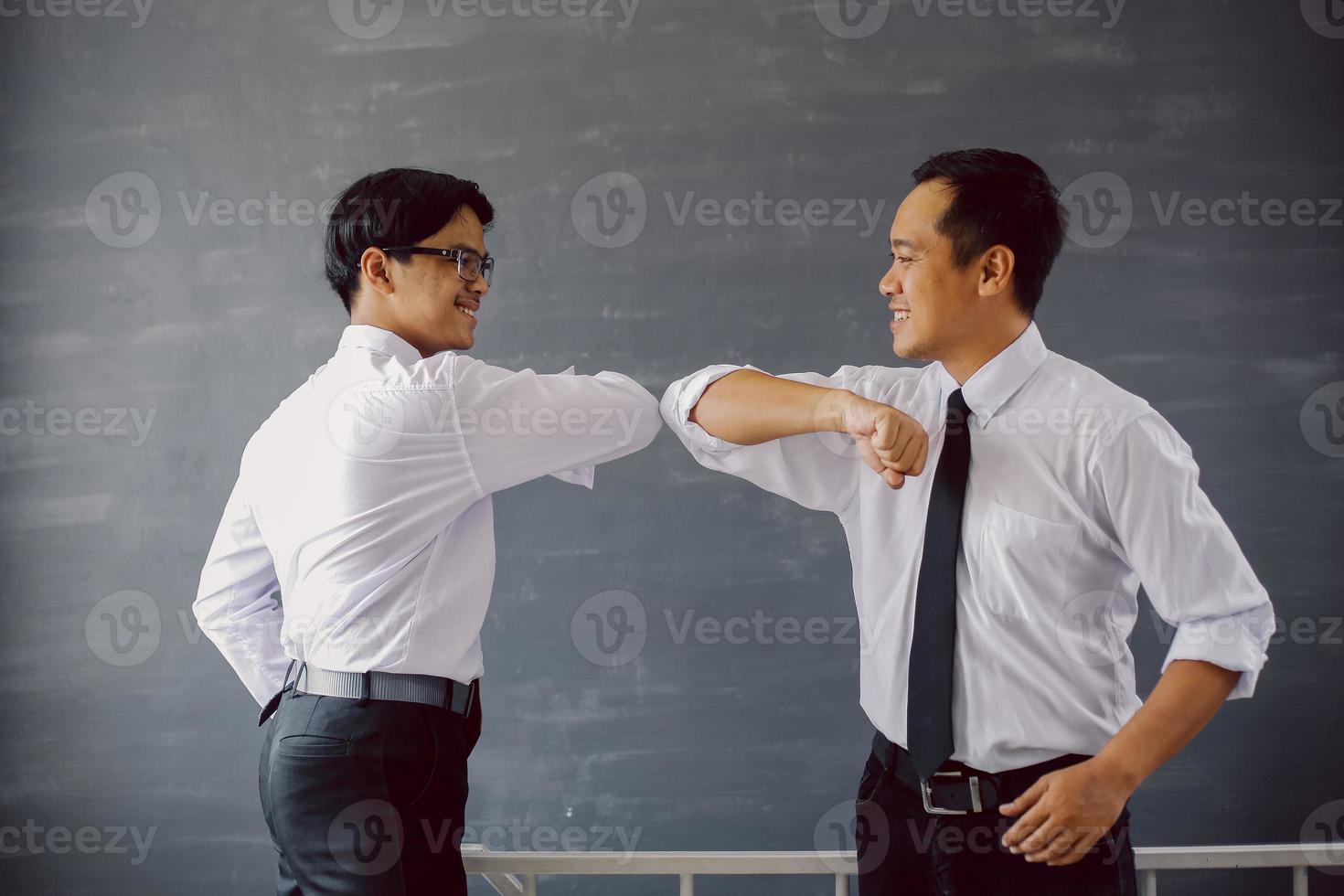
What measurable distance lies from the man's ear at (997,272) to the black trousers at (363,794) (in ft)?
2.91

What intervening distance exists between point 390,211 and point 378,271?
3.4 inches

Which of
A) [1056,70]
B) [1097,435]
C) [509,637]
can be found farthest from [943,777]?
[1056,70]

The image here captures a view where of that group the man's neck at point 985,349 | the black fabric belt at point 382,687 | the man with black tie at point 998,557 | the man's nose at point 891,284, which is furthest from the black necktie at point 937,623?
the black fabric belt at point 382,687

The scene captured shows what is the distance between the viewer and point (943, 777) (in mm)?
1161

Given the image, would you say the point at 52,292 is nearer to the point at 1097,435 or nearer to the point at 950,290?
the point at 950,290

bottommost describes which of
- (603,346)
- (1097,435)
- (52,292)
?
(1097,435)

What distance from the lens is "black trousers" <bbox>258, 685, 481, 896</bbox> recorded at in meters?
1.20

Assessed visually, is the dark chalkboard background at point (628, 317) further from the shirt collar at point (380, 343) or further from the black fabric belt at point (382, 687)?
the black fabric belt at point (382, 687)

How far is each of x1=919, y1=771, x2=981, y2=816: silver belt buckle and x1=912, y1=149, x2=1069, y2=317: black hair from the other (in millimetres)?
597

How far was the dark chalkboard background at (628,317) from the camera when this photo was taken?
2.32m

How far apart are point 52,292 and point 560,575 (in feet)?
4.65

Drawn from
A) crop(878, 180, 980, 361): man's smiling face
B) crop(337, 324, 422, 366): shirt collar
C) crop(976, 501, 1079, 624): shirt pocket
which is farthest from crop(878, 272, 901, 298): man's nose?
crop(337, 324, 422, 366): shirt collar

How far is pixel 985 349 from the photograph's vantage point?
1276 millimetres

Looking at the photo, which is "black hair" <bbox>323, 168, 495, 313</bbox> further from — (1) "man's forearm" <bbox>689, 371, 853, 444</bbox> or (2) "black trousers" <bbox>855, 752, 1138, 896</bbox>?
(2) "black trousers" <bbox>855, 752, 1138, 896</bbox>
